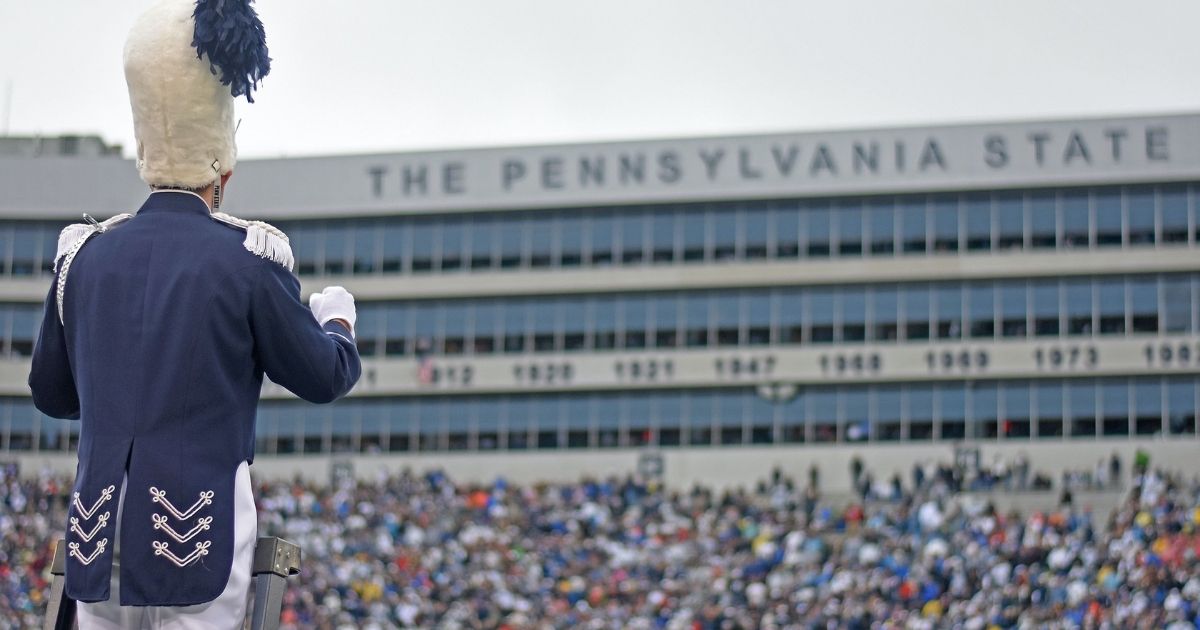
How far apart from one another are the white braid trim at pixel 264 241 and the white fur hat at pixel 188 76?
142 mm

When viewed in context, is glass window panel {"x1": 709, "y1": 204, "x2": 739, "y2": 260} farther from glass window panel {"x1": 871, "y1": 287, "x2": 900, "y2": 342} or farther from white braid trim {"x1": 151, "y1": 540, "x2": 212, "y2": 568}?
white braid trim {"x1": 151, "y1": 540, "x2": 212, "y2": 568}

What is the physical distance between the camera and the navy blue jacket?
4223 mm

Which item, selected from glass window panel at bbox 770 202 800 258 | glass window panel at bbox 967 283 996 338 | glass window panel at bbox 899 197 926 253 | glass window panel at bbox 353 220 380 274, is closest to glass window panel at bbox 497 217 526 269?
glass window panel at bbox 353 220 380 274

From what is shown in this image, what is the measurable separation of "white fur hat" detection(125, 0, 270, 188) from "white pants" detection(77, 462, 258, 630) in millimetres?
768

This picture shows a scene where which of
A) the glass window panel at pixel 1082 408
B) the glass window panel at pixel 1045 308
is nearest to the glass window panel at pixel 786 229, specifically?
the glass window panel at pixel 1045 308

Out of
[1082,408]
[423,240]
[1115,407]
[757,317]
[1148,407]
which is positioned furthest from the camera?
[423,240]

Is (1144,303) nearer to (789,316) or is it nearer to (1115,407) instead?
(1115,407)

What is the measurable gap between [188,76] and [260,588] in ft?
3.81

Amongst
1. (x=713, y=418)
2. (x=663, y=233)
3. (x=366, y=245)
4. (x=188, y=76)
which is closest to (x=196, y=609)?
(x=188, y=76)

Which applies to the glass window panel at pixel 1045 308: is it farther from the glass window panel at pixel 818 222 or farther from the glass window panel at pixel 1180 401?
the glass window panel at pixel 818 222

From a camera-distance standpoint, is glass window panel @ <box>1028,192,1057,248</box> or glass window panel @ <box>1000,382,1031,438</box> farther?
glass window panel @ <box>1028,192,1057,248</box>

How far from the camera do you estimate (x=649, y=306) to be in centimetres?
4647

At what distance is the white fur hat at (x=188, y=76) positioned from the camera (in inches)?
173

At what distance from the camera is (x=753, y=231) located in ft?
151
